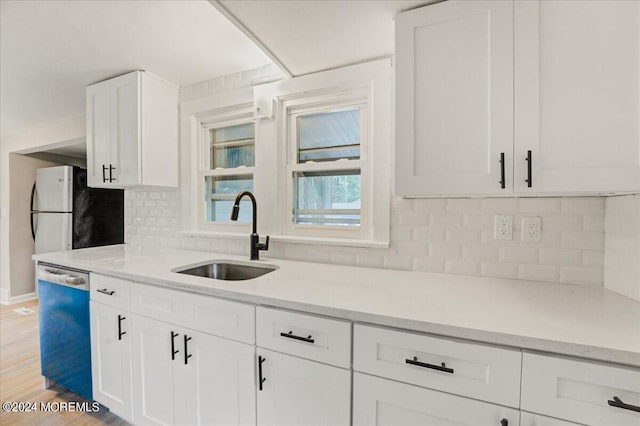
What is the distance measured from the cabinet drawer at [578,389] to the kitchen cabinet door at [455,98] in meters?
0.58

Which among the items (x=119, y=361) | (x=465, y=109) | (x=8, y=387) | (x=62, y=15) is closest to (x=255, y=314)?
(x=119, y=361)

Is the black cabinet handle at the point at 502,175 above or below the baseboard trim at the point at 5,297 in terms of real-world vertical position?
above

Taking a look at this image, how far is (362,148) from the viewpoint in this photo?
1759 mm

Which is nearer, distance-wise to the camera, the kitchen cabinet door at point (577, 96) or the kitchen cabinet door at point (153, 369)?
the kitchen cabinet door at point (577, 96)

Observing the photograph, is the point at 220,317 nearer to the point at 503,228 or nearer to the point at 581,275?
the point at 503,228

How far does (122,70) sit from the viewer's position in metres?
2.06

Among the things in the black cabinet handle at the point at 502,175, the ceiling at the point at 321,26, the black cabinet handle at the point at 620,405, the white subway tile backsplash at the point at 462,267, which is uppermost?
the ceiling at the point at 321,26

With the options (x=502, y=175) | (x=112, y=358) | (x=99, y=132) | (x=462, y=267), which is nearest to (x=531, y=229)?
(x=462, y=267)

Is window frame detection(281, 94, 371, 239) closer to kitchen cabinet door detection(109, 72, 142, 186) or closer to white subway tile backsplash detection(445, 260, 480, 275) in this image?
white subway tile backsplash detection(445, 260, 480, 275)

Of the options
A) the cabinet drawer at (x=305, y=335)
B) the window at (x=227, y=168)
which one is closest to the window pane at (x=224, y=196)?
the window at (x=227, y=168)

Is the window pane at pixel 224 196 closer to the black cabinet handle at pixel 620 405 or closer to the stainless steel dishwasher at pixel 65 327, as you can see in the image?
the stainless steel dishwasher at pixel 65 327

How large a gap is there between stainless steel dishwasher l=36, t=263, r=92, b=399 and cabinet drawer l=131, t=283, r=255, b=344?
55 centimetres

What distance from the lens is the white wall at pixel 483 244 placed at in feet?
4.16

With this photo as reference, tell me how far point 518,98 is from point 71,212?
15.0ft
